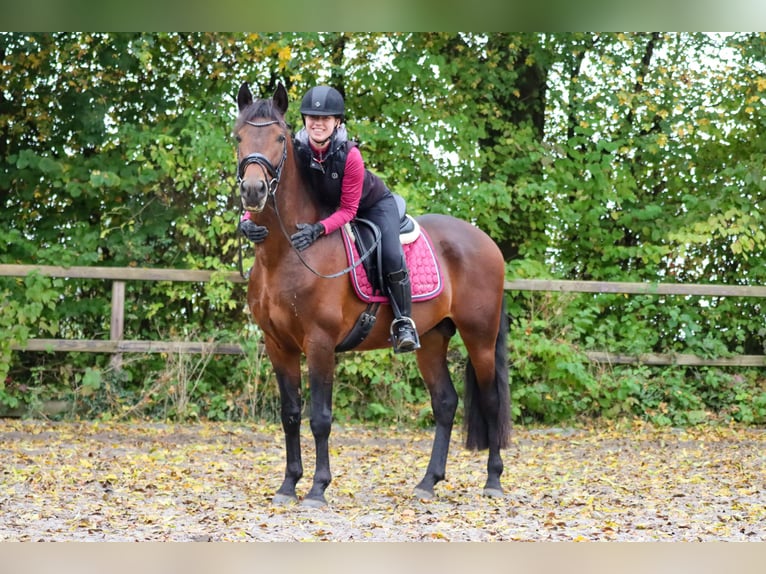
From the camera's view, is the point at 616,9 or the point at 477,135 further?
the point at 477,135

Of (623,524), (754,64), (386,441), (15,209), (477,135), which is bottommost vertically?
(386,441)

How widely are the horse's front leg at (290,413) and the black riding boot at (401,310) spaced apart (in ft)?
2.15

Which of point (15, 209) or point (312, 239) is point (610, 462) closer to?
point (312, 239)

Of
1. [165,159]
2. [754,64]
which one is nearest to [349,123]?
[165,159]

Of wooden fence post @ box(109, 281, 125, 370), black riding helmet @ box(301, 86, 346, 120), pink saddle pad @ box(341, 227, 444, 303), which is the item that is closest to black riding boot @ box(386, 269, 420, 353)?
pink saddle pad @ box(341, 227, 444, 303)

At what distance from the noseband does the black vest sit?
32 centimetres

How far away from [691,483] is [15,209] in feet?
26.8

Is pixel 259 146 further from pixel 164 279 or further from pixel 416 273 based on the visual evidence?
pixel 164 279

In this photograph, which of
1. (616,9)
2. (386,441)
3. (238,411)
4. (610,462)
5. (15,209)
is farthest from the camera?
(15,209)

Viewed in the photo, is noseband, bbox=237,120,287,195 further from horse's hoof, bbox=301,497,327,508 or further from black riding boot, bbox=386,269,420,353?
horse's hoof, bbox=301,497,327,508

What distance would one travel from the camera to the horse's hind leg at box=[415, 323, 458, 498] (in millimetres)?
6188

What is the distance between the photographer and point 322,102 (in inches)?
209

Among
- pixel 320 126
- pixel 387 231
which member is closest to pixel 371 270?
pixel 387 231

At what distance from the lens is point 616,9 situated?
1336 mm
